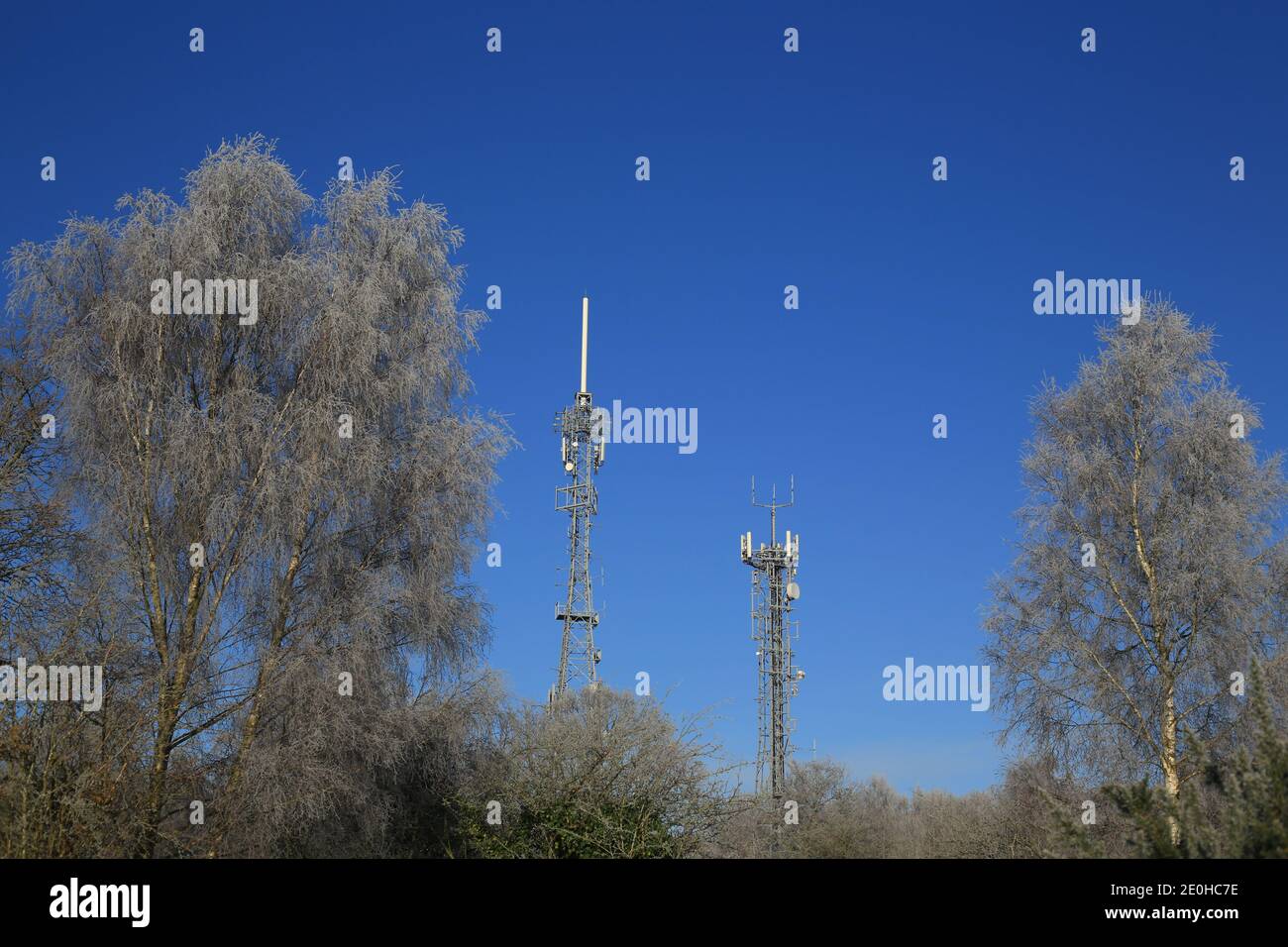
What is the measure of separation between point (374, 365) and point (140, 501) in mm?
4624

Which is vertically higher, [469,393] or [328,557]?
[469,393]

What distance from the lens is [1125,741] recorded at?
21531 mm

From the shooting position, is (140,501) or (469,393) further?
(469,393)

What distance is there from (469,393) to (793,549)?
3034 cm

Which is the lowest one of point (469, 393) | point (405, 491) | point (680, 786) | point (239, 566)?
point (680, 786)

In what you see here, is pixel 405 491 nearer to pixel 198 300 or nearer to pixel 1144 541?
pixel 198 300
